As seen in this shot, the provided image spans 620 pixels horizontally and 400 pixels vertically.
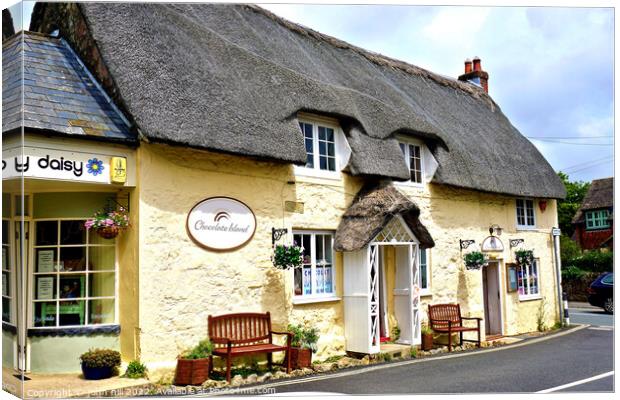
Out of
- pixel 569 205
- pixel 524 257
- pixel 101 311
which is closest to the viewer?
pixel 101 311

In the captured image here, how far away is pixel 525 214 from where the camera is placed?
1678 cm

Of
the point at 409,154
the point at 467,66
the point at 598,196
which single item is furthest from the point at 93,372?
the point at 467,66

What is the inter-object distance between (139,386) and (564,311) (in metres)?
13.2

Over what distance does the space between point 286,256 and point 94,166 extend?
3215 mm

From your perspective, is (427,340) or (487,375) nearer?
(487,375)

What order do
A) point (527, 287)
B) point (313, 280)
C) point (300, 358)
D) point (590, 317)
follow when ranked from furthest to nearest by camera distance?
point (590, 317) < point (527, 287) < point (313, 280) < point (300, 358)

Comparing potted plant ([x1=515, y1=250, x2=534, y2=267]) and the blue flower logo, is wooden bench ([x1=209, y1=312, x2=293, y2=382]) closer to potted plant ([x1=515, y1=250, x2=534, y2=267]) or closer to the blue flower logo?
the blue flower logo

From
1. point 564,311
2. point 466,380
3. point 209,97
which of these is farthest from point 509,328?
point 209,97

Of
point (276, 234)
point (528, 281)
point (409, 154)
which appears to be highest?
point (409, 154)

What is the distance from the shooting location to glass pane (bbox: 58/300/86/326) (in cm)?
Result: 855

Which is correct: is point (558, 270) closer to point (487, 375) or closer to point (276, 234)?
point (487, 375)

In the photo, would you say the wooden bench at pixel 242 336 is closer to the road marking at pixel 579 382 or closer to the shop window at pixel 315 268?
the shop window at pixel 315 268

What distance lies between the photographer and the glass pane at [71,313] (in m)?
8.55

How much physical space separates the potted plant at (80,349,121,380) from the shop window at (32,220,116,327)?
0.60m
